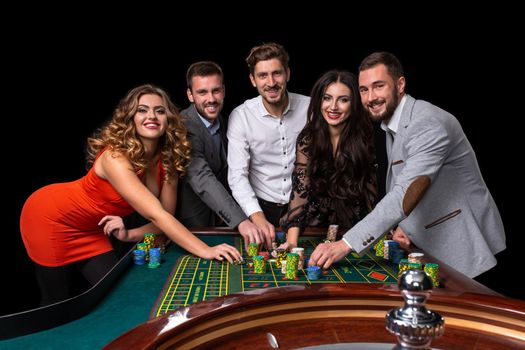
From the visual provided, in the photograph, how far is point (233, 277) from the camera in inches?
89.7

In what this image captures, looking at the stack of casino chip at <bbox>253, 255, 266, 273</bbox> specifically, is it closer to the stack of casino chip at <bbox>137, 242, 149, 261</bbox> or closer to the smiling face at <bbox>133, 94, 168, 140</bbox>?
the stack of casino chip at <bbox>137, 242, 149, 261</bbox>

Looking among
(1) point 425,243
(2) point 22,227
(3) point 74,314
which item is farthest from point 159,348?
(2) point 22,227

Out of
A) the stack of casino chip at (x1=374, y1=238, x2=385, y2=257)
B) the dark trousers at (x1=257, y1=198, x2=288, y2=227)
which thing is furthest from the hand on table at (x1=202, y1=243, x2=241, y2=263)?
the dark trousers at (x1=257, y1=198, x2=288, y2=227)

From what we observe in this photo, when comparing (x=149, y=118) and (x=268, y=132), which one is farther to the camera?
(x=268, y=132)

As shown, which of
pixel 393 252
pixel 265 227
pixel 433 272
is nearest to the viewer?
pixel 433 272

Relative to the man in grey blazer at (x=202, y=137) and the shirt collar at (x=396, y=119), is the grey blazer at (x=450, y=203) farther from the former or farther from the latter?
the man in grey blazer at (x=202, y=137)

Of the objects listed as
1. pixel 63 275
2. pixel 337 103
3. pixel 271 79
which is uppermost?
pixel 271 79

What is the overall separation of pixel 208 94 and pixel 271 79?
0.53m

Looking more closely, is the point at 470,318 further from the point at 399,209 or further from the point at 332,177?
the point at 332,177

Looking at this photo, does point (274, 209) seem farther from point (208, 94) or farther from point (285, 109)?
point (208, 94)

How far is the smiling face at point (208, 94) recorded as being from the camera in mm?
3924

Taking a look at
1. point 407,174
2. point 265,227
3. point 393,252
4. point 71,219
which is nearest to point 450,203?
point 407,174

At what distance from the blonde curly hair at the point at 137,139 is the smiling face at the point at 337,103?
3.20ft

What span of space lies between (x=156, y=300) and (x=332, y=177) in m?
1.82
